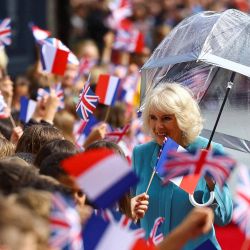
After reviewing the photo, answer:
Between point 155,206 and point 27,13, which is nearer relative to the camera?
point 155,206

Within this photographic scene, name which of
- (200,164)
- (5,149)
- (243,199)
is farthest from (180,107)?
(243,199)

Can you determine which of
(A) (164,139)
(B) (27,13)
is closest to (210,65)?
(A) (164,139)

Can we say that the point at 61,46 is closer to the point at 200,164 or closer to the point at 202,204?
the point at 202,204

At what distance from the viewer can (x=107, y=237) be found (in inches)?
151

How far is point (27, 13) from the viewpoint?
616 inches

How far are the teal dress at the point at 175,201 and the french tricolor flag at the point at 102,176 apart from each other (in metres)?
1.91

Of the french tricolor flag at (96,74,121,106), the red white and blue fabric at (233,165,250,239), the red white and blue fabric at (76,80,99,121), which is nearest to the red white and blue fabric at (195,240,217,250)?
the red white and blue fabric at (233,165,250,239)

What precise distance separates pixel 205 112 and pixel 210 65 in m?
0.29

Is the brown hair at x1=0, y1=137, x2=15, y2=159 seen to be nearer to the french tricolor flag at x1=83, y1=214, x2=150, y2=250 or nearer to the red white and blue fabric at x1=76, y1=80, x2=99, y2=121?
the red white and blue fabric at x1=76, y1=80, x2=99, y2=121

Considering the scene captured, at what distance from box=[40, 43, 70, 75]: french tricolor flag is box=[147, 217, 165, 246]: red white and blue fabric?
253 centimetres

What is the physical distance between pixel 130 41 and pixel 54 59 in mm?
4333

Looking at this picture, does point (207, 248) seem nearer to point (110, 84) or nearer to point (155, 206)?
point (155, 206)

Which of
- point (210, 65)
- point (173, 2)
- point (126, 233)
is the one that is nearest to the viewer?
point (126, 233)

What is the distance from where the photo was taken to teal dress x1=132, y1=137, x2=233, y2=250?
18.7ft
